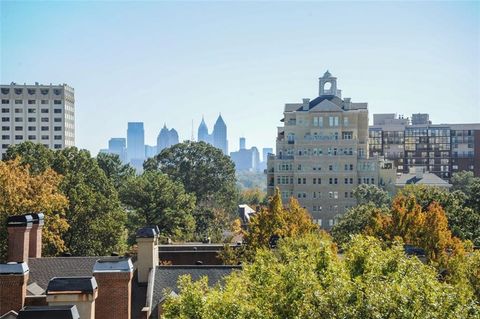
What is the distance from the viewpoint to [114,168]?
88688 millimetres

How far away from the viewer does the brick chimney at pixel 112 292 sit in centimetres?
2095

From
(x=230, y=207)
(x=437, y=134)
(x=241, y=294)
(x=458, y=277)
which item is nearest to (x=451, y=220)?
(x=458, y=277)

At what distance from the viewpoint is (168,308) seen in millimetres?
17234

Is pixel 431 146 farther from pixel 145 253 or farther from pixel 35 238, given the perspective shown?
pixel 145 253

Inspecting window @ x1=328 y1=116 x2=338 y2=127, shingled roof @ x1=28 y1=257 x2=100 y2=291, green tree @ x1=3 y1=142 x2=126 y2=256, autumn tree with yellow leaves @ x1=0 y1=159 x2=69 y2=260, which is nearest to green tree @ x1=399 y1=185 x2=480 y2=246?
green tree @ x1=3 y1=142 x2=126 y2=256

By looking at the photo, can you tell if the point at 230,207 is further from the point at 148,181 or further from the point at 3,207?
the point at 3,207

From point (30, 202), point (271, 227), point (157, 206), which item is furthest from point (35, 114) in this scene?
point (271, 227)

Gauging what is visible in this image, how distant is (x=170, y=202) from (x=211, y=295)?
49.9 metres

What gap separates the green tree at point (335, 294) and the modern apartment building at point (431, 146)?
452ft

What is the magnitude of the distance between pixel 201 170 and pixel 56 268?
72994 millimetres

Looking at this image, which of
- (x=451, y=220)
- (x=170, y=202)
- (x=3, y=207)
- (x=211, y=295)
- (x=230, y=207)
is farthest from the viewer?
(x=230, y=207)

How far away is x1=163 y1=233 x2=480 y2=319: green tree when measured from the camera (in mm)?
15062

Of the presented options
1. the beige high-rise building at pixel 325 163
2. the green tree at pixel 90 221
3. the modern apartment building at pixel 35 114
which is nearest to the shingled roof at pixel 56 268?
the green tree at pixel 90 221

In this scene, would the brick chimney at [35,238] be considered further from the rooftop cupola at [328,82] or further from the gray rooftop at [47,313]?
the rooftop cupola at [328,82]
